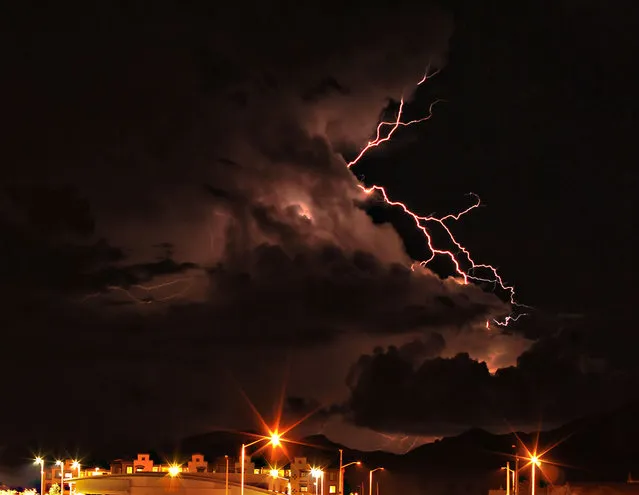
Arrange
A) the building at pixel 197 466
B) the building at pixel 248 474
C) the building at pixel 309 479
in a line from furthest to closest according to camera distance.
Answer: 1. the building at pixel 197 466
2. the building at pixel 248 474
3. the building at pixel 309 479

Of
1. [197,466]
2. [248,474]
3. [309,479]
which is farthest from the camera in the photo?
[197,466]

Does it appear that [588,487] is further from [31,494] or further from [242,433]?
[242,433]

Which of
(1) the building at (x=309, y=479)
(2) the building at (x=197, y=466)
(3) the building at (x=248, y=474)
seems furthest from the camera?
(2) the building at (x=197, y=466)

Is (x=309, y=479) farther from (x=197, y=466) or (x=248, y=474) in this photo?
(x=197, y=466)

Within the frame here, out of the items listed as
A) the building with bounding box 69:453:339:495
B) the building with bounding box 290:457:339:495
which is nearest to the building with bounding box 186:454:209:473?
the building with bounding box 69:453:339:495

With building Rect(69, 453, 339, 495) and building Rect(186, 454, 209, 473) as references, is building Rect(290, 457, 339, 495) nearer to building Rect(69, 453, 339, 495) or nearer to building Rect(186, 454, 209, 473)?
building Rect(69, 453, 339, 495)

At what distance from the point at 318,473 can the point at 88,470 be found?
49627 mm

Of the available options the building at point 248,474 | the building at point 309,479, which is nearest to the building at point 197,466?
the building at point 248,474

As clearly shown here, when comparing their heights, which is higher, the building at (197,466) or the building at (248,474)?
the building at (197,466)

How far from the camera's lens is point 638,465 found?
582ft

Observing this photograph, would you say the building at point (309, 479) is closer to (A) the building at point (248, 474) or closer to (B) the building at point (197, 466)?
(A) the building at point (248, 474)

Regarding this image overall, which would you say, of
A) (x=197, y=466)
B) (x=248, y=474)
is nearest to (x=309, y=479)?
(x=248, y=474)

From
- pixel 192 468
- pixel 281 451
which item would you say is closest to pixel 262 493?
pixel 192 468

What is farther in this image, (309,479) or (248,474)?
(309,479)
